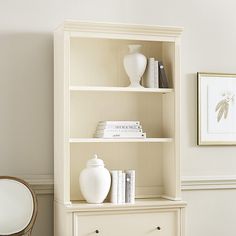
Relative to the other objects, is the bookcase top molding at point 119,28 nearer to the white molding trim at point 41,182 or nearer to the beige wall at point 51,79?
the beige wall at point 51,79

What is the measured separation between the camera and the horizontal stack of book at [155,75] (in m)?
4.03

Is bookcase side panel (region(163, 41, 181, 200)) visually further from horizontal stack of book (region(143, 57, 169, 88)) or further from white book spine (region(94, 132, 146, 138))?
white book spine (region(94, 132, 146, 138))

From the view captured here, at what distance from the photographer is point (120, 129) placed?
394cm

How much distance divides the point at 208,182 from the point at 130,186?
75cm

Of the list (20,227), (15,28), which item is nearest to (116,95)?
(15,28)

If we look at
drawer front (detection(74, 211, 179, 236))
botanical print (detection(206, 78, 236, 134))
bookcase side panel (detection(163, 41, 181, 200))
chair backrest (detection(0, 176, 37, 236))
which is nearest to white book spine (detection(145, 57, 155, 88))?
bookcase side panel (detection(163, 41, 181, 200))

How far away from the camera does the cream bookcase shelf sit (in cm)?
375

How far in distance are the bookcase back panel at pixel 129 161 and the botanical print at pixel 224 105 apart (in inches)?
20.9

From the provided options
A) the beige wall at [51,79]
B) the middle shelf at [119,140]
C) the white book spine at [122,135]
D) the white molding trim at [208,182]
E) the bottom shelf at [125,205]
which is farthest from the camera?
the white molding trim at [208,182]

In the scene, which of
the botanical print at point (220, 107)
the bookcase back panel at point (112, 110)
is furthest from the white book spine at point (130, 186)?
the botanical print at point (220, 107)

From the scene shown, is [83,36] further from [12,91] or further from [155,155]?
[155,155]

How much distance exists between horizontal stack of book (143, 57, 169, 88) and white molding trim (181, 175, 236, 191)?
0.73 metres

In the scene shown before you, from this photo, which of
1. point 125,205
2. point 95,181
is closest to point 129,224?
point 125,205

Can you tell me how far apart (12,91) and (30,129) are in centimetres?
Answer: 28
